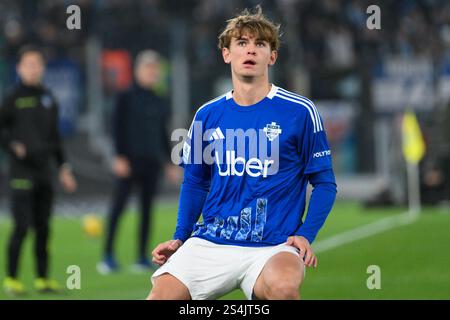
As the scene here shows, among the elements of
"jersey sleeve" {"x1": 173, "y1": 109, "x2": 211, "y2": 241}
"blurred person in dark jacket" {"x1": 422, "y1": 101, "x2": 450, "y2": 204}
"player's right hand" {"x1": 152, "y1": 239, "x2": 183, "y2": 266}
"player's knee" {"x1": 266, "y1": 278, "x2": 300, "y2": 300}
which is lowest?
"blurred person in dark jacket" {"x1": 422, "y1": 101, "x2": 450, "y2": 204}

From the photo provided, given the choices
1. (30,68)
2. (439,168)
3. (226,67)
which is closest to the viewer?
(30,68)

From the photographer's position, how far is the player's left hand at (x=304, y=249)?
5.35 m

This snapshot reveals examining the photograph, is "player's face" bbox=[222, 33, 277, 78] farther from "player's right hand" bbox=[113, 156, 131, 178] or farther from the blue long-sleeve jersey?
"player's right hand" bbox=[113, 156, 131, 178]

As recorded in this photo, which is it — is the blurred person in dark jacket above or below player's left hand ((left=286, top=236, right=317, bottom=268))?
below

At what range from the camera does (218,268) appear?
5516 mm

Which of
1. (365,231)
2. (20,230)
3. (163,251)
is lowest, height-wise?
(365,231)

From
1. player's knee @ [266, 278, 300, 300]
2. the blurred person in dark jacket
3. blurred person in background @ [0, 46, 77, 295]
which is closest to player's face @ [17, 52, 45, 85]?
blurred person in background @ [0, 46, 77, 295]

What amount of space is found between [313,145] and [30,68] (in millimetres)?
5194

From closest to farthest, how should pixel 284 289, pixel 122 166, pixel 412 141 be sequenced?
pixel 284 289 → pixel 122 166 → pixel 412 141

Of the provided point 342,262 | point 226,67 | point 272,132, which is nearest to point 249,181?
point 272,132

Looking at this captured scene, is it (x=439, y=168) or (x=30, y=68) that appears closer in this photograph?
(x=30, y=68)

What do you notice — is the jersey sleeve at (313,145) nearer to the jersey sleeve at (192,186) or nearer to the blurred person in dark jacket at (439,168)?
the jersey sleeve at (192,186)

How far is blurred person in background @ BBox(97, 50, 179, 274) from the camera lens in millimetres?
12406

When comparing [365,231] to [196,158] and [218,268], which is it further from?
[218,268]
